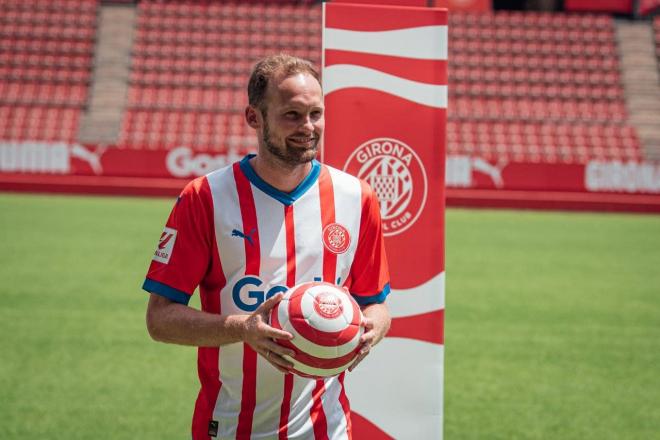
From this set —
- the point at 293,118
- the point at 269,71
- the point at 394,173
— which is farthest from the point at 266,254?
the point at 394,173

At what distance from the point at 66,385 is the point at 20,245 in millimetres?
6031

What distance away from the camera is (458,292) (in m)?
8.67

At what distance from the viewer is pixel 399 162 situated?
3.20 m

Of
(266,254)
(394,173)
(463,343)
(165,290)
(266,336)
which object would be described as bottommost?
(463,343)

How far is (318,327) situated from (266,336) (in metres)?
0.17

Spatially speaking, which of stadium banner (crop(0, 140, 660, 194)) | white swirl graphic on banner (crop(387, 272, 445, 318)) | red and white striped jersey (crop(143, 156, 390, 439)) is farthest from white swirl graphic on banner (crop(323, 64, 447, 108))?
stadium banner (crop(0, 140, 660, 194))

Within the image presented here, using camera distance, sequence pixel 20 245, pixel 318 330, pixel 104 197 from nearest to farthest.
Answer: pixel 318 330 → pixel 20 245 → pixel 104 197

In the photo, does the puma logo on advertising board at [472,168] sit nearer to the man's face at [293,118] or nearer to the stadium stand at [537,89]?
the stadium stand at [537,89]

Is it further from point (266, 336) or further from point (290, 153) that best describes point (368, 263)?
point (266, 336)

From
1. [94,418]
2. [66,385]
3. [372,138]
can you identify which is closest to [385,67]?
[372,138]

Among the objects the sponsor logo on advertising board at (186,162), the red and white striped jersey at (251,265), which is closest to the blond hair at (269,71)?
the red and white striped jersey at (251,265)

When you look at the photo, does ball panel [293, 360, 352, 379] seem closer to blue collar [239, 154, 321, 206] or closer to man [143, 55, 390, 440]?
man [143, 55, 390, 440]

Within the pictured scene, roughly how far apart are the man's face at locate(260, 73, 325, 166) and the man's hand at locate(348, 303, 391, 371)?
53 cm

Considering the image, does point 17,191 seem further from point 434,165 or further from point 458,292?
point 434,165
